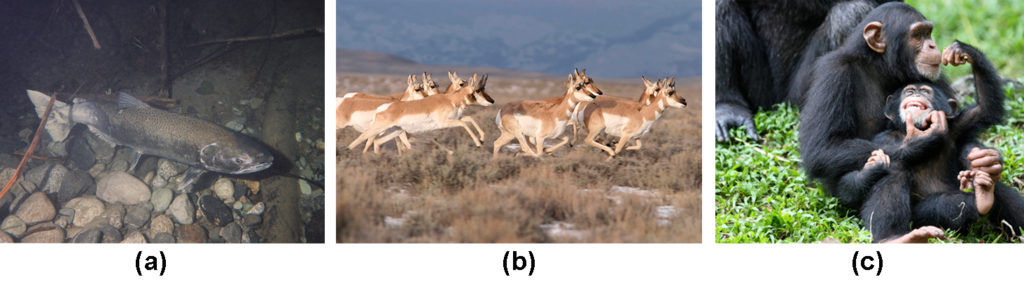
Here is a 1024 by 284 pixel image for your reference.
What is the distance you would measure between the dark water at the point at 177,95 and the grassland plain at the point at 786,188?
1530 millimetres

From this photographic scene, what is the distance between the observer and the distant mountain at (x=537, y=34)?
305 centimetres

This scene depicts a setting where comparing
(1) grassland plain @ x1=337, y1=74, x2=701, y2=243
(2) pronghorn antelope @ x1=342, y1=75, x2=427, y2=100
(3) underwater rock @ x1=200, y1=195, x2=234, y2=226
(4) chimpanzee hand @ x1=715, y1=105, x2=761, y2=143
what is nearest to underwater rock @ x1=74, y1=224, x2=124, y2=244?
(3) underwater rock @ x1=200, y1=195, x2=234, y2=226

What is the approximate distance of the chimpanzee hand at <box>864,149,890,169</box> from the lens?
2.88 m

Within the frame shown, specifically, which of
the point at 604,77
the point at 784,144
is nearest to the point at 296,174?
the point at 604,77

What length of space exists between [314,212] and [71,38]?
1103 millimetres

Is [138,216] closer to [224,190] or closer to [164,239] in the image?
[164,239]

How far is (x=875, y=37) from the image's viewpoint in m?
3.09

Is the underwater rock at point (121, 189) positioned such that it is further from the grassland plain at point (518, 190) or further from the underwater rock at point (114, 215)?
the grassland plain at point (518, 190)

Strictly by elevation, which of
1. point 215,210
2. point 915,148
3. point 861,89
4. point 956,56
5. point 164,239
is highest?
point 956,56

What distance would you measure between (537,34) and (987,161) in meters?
1.55

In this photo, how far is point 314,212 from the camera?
3.07m

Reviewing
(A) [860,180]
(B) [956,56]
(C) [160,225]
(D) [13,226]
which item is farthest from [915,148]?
(D) [13,226]
